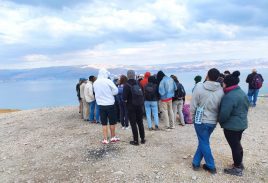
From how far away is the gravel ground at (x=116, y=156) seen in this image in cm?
630

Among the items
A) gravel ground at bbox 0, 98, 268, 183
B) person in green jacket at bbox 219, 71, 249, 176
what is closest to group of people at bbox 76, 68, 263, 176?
person in green jacket at bbox 219, 71, 249, 176

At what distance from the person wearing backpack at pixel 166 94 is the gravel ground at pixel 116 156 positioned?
1.82ft

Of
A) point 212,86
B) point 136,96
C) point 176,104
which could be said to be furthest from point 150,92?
point 212,86

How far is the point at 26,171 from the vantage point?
700cm

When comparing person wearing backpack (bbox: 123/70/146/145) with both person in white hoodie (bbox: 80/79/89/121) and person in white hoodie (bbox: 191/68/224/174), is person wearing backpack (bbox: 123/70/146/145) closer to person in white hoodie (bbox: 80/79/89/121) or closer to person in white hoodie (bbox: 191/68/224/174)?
person in white hoodie (bbox: 191/68/224/174)

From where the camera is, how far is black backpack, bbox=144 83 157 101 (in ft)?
32.0

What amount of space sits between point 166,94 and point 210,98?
4.32 metres

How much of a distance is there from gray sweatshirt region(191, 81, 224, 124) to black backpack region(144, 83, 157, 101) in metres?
3.98

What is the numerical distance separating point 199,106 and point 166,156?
88.3 inches

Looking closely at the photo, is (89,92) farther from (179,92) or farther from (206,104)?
(206,104)

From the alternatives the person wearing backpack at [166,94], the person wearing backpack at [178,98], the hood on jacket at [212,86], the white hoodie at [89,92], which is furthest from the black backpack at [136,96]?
the white hoodie at [89,92]

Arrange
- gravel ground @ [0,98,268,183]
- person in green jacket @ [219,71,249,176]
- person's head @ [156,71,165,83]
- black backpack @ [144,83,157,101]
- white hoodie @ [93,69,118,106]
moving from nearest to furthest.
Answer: person in green jacket @ [219,71,249,176] < gravel ground @ [0,98,268,183] < white hoodie @ [93,69,118,106] < black backpack @ [144,83,157,101] < person's head @ [156,71,165,83]

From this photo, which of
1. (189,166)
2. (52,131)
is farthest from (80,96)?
(189,166)

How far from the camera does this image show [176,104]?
1091 cm
